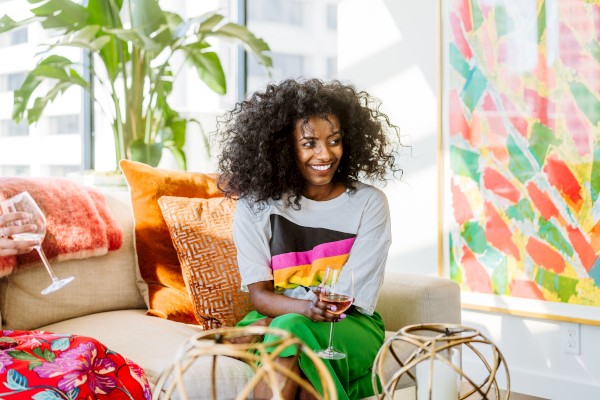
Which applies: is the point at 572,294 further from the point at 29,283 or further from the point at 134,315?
the point at 29,283

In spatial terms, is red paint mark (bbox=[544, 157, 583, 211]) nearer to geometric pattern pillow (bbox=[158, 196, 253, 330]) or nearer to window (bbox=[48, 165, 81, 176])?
geometric pattern pillow (bbox=[158, 196, 253, 330])

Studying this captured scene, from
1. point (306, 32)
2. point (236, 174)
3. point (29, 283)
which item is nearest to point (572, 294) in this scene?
point (236, 174)

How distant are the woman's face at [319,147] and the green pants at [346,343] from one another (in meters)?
0.40

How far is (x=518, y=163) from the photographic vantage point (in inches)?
117

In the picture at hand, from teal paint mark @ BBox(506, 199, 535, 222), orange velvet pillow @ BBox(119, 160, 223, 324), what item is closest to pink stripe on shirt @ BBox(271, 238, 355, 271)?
orange velvet pillow @ BBox(119, 160, 223, 324)

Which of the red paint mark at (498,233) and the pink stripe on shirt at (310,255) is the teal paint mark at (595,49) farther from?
the pink stripe on shirt at (310,255)

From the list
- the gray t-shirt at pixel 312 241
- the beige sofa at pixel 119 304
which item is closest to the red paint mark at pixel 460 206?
the beige sofa at pixel 119 304

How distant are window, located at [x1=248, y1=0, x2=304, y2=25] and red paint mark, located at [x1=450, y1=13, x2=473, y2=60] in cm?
164

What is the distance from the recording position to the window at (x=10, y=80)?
12.5ft

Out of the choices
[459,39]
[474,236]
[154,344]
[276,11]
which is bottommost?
[154,344]

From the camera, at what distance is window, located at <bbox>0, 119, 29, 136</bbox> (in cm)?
383

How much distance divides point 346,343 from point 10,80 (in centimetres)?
277

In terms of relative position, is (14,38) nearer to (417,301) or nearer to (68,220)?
(68,220)

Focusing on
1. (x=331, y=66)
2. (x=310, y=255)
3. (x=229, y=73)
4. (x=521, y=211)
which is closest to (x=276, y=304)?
(x=310, y=255)
